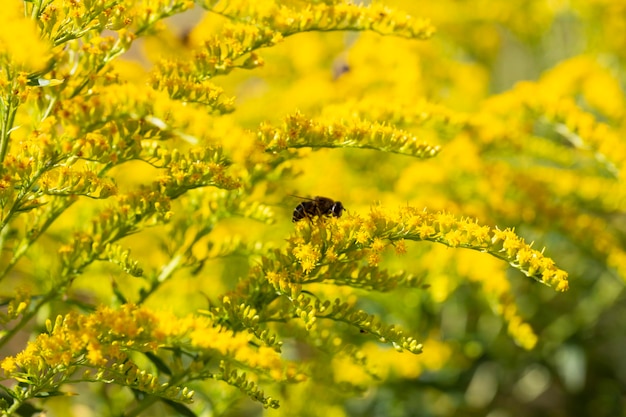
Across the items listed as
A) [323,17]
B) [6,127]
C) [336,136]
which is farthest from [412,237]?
[6,127]

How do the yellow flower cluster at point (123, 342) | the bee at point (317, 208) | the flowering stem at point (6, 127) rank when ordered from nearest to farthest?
the yellow flower cluster at point (123, 342)
the flowering stem at point (6, 127)
the bee at point (317, 208)

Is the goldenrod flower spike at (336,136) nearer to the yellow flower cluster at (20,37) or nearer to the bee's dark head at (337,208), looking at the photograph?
the bee's dark head at (337,208)

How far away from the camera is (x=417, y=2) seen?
278cm

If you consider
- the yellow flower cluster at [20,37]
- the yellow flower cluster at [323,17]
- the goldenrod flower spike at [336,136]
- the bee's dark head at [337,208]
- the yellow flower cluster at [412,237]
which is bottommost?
the bee's dark head at [337,208]

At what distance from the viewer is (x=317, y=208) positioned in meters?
1.35

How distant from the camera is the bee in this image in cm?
134

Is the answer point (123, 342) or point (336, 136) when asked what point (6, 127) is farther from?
point (336, 136)

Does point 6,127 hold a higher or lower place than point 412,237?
higher

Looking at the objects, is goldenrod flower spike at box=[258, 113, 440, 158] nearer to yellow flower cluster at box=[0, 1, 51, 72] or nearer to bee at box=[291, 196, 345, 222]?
bee at box=[291, 196, 345, 222]

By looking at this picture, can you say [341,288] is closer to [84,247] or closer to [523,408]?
[84,247]

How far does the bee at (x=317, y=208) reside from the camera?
4.39 feet

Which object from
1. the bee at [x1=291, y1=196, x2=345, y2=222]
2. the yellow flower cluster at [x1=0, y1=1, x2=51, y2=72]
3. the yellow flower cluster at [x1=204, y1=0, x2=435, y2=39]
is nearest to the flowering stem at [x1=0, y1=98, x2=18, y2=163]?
the yellow flower cluster at [x1=0, y1=1, x2=51, y2=72]

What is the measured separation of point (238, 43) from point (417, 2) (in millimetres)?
1712

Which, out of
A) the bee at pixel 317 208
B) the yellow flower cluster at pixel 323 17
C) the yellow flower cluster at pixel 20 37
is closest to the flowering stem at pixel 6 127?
the yellow flower cluster at pixel 20 37
